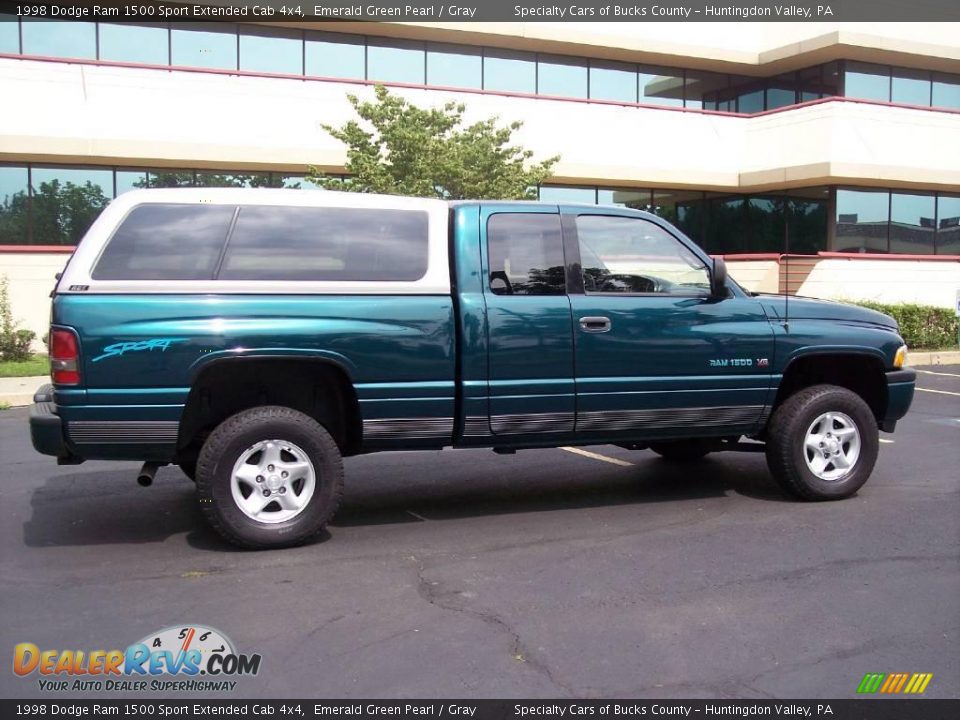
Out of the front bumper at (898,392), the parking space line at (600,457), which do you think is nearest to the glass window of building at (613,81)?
the parking space line at (600,457)

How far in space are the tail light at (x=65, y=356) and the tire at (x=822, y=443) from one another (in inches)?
183

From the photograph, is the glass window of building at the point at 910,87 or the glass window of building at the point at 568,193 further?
the glass window of building at the point at 910,87

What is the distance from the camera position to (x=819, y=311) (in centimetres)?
675

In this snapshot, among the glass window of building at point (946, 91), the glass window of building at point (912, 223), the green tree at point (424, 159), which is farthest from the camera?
the glass window of building at point (946, 91)

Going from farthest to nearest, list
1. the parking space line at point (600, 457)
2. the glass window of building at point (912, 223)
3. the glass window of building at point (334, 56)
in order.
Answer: the glass window of building at point (912, 223)
the glass window of building at point (334, 56)
the parking space line at point (600, 457)

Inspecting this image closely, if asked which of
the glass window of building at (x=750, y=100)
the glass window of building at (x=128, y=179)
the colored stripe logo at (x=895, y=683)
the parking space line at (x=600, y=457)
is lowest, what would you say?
the colored stripe logo at (x=895, y=683)

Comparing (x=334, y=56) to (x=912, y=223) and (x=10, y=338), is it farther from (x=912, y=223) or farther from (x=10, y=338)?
(x=912, y=223)

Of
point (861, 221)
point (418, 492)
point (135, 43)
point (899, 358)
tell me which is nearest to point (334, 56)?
point (135, 43)

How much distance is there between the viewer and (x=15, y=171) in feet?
58.4

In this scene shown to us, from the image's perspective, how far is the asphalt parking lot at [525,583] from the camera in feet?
12.9

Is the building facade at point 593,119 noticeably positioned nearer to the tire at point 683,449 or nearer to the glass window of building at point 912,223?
the glass window of building at point 912,223

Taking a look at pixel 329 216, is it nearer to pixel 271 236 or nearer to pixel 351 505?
pixel 271 236

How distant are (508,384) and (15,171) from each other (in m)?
15.3

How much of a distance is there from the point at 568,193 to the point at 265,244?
16980mm
